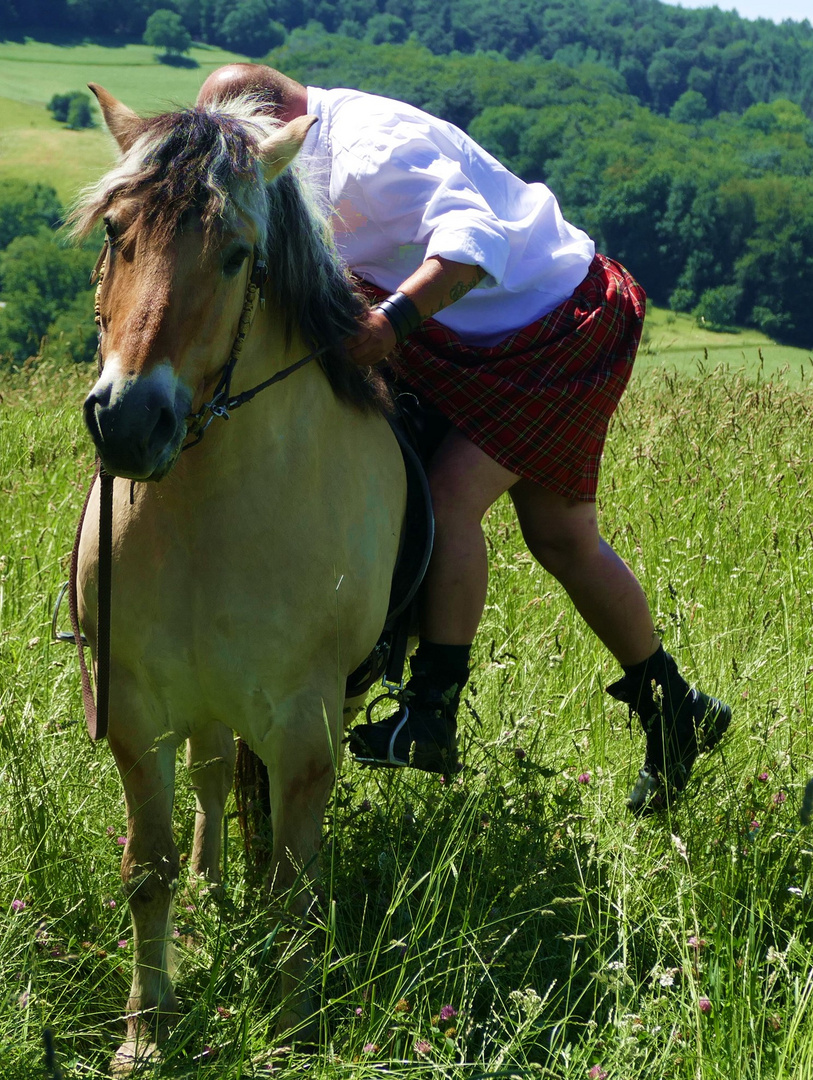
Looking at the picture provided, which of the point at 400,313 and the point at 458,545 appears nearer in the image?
the point at 400,313

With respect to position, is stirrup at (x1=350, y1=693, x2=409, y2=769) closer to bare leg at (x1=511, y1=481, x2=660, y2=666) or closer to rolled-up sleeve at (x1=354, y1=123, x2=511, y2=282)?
bare leg at (x1=511, y1=481, x2=660, y2=666)

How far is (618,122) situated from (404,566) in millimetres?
51782

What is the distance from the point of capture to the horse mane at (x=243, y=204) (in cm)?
181

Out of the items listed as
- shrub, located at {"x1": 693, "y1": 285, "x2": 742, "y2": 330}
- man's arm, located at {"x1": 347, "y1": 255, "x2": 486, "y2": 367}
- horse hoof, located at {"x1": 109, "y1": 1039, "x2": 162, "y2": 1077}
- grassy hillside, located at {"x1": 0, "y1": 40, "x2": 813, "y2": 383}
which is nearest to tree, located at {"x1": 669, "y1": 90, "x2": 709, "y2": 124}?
grassy hillside, located at {"x1": 0, "y1": 40, "x2": 813, "y2": 383}

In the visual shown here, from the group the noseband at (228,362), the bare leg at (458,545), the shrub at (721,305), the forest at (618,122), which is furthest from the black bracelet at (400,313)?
the shrub at (721,305)

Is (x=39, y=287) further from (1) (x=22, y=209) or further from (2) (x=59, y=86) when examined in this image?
(2) (x=59, y=86)

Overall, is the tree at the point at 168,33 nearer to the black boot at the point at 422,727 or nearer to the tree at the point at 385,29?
the tree at the point at 385,29

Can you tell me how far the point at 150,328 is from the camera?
5.64ft

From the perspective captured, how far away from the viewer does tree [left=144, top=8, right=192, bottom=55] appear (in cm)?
6431

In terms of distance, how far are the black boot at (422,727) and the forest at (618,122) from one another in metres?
6.12

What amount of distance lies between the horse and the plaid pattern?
35 centimetres

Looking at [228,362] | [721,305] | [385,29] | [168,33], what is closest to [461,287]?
[228,362]

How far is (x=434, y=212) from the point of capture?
2430mm

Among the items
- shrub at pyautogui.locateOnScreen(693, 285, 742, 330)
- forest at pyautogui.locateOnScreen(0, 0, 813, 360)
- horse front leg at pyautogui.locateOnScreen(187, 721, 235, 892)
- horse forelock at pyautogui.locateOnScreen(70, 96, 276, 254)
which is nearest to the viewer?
horse forelock at pyautogui.locateOnScreen(70, 96, 276, 254)
